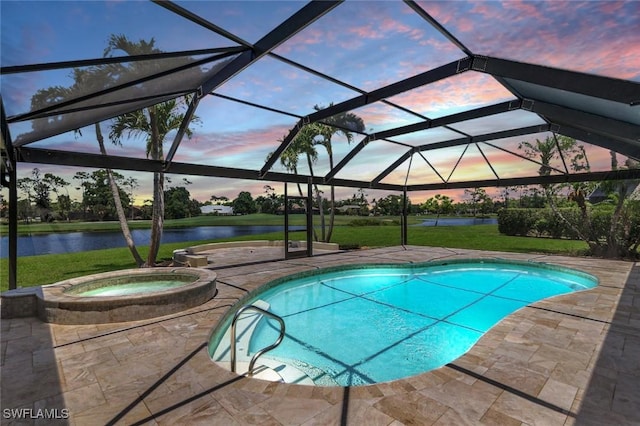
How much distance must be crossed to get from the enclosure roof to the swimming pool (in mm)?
4001

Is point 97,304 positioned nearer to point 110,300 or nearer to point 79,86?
point 110,300

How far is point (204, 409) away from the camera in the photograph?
8.30 ft

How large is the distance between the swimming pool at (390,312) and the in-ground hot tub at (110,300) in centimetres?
87

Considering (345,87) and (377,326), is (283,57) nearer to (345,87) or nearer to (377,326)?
(345,87)

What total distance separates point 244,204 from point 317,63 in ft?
87.0

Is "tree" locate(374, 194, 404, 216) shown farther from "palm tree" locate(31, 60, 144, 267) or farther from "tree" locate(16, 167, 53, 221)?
"palm tree" locate(31, 60, 144, 267)

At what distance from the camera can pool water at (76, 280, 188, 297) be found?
6.00m

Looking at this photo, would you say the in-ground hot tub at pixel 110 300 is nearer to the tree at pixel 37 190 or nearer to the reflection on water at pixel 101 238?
the reflection on water at pixel 101 238

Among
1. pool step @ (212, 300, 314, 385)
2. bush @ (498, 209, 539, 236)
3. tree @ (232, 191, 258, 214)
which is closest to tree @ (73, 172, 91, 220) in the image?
tree @ (232, 191, 258, 214)

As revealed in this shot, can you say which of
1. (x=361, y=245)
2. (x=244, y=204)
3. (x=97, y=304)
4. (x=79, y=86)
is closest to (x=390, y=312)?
(x=97, y=304)

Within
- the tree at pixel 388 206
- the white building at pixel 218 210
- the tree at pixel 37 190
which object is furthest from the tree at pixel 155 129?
the tree at pixel 388 206

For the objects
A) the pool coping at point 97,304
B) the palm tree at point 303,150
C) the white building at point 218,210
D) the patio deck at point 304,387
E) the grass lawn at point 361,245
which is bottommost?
the grass lawn at point 361,245

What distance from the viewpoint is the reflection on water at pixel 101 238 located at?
53.8ft

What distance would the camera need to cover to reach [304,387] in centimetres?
288
